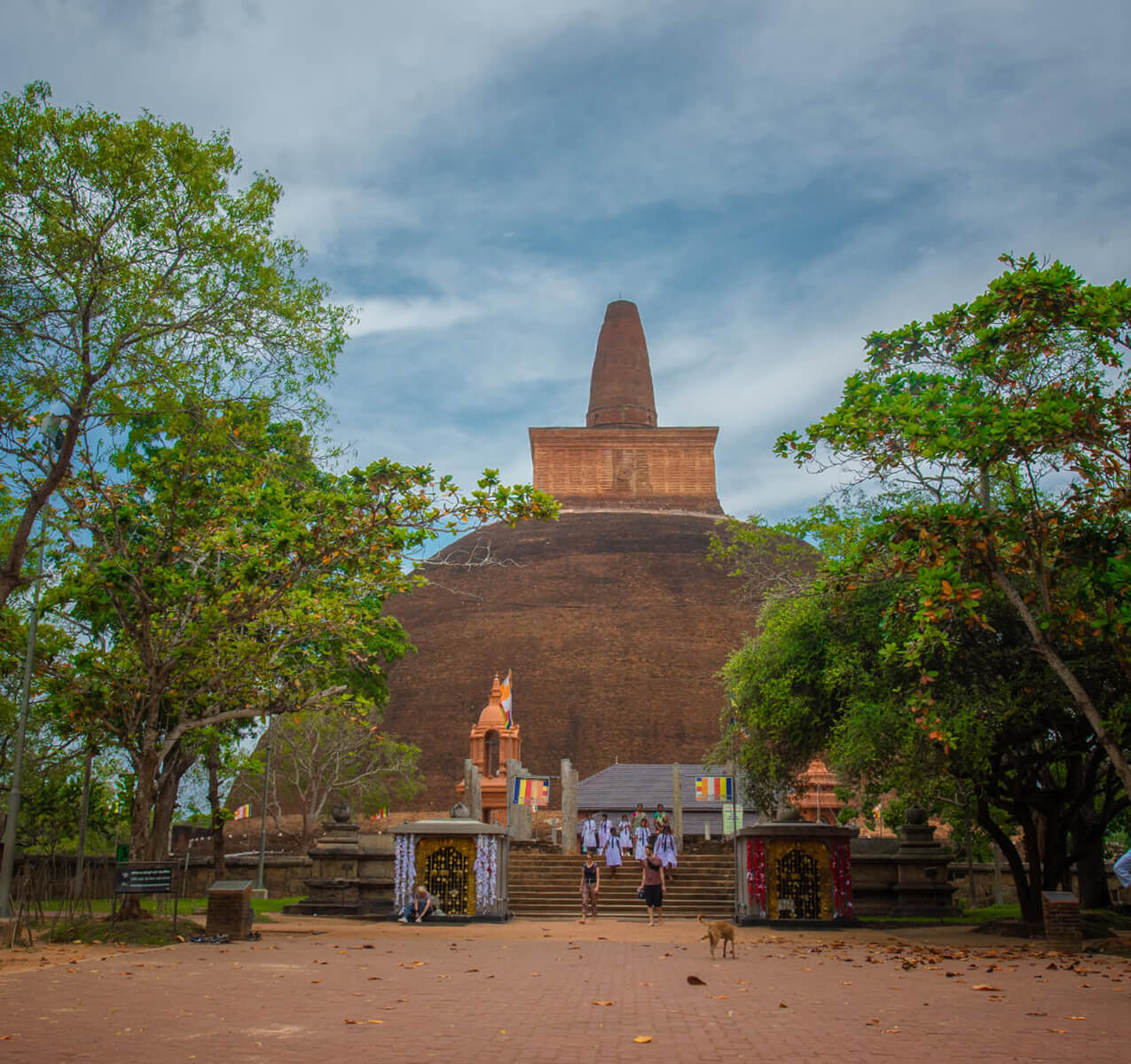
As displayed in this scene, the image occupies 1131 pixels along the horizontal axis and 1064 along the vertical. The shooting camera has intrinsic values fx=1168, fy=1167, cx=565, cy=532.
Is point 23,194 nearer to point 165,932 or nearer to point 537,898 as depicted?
point 165,932

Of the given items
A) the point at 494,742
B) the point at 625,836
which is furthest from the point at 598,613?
the point at 625,836

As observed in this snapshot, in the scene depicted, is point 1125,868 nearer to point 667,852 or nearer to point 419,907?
point 419,907

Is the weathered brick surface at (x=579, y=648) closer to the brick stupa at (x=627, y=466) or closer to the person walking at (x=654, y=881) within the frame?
the brick stupa at (x=627, y=466)

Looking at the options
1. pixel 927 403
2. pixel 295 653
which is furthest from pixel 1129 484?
A: pixel 295 653

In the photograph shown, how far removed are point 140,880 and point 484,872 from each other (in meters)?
5.95

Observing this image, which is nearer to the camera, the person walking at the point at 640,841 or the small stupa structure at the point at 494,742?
the person walking at the point at 640,841

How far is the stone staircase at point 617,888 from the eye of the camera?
20.3m

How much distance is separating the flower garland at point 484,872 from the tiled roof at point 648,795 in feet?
43.3

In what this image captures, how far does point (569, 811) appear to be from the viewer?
1001 inches

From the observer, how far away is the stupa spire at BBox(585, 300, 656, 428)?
59188 mm

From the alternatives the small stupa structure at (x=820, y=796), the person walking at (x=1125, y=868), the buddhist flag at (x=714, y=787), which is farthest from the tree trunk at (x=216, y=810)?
the small stupa structure at (x=820, y=796)

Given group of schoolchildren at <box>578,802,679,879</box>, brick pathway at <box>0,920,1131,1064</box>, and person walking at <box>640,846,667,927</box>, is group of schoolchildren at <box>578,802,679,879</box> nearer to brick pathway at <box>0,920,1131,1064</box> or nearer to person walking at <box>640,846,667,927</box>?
person walking at <box>640,846,667,927</box>

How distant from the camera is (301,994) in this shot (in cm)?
867

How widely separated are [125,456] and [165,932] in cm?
619
